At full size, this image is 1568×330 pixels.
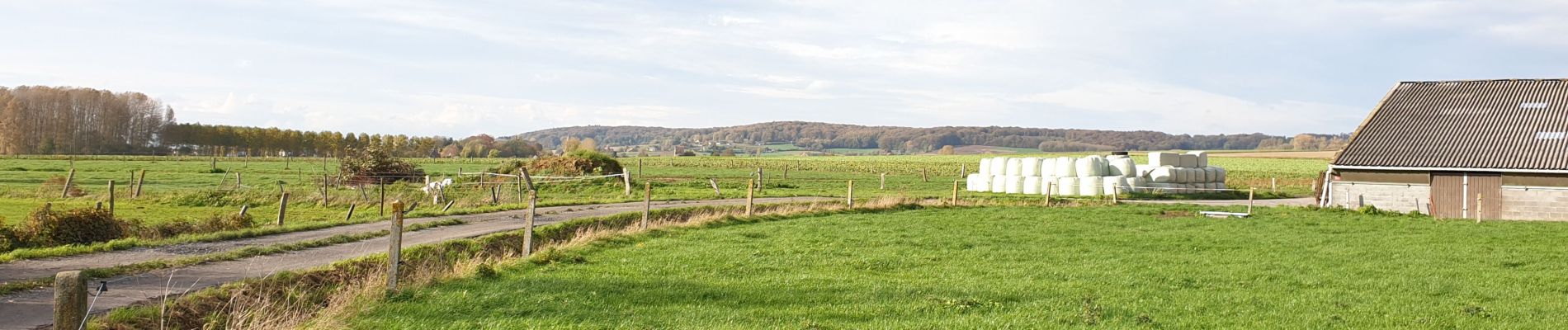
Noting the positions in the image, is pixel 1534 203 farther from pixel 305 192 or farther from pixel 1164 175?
pixel 305 192

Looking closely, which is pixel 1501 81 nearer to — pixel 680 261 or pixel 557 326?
pixel 680 261

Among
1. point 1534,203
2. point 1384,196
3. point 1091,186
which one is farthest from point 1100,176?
point 1534,203

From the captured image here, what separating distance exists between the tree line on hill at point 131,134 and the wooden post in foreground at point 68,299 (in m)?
116

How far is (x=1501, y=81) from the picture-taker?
36.8 metres

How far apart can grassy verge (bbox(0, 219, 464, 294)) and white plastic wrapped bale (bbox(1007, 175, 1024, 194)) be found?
29.4 m

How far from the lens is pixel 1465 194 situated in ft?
101

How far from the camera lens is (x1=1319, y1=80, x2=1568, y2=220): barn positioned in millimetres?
29969

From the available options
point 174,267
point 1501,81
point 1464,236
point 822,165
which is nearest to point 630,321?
point 174,267

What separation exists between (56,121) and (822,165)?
92561 millimetres

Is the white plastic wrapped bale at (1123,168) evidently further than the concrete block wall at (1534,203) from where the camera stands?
Yes

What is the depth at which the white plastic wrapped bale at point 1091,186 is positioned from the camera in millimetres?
42625

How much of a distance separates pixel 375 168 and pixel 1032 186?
88.0 feet

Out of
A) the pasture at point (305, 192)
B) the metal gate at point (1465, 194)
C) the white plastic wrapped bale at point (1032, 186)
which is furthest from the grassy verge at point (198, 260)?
the white plastic wrapped bale at point (1032, 186)

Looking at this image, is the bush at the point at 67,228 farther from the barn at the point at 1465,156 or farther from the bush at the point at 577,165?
the barn at the point at 1465,156
